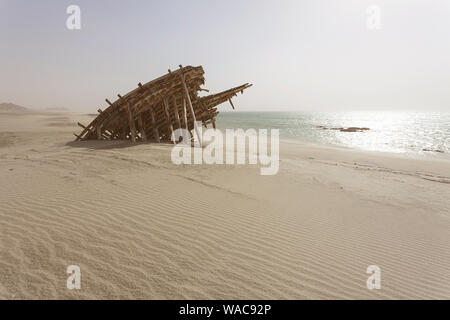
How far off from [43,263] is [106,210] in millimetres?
1449

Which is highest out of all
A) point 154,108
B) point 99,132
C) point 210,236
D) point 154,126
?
point 154,108

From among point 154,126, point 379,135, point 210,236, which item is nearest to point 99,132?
point 154,126

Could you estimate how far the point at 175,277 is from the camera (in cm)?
297

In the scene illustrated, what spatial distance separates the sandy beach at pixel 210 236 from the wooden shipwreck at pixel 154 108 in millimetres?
4911

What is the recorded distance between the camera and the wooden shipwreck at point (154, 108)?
36.5 feet

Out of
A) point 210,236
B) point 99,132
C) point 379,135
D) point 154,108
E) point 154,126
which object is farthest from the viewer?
point 379,135

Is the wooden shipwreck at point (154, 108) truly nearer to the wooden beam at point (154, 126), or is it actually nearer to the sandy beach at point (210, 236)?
the wooden beam at point (154, 126)

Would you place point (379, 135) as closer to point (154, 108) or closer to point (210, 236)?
point (154, 108)

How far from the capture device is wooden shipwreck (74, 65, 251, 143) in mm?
11133

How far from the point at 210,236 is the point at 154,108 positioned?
985cm

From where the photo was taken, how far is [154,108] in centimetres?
1226

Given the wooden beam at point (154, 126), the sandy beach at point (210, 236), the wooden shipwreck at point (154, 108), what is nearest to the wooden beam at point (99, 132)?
the wooden shipwreck at point (154, 108)

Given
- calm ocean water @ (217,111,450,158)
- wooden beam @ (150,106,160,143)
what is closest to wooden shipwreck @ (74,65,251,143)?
wooden beam @ (150,106,160,143)

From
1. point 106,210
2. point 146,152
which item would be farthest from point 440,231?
point 146,152
